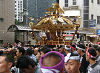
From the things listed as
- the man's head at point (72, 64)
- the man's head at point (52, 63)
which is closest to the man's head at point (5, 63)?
the man's head at point (72, 64)

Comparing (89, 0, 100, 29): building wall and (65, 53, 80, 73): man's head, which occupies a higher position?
(89, 0, 100, 29): building wall

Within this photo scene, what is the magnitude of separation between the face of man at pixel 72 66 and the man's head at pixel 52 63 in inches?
46.7

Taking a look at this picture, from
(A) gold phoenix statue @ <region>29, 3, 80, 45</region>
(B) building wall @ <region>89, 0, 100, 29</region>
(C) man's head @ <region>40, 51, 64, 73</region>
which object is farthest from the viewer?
(B) building wall @ <region>89, 0, 100, 29</region>

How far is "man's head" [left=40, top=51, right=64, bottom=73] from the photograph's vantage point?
8.45 ft

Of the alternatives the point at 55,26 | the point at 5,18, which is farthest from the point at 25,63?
the point at 5,18

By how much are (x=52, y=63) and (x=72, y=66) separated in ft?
4.44

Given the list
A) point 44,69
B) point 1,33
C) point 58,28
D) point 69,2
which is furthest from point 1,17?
point 44,69

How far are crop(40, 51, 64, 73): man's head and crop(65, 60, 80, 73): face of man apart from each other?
46.7 inches

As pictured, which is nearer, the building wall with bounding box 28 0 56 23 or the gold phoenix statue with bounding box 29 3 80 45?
the gold phoenix statue with bounding box 29 3 80 45

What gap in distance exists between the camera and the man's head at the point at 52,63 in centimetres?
257

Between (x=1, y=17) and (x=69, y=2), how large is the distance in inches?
665

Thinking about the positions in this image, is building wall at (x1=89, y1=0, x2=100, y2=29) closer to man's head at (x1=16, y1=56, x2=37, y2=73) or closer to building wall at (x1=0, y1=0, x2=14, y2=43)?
building wall at (x1=0, y1=0, x2=14, y2=43)

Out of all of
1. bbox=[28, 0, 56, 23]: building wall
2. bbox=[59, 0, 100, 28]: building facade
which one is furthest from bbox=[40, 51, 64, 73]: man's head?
bbox=[28, 0, 56, 23]: building wall

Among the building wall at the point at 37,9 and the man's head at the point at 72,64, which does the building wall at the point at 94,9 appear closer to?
the building wall at the point at 37,9
